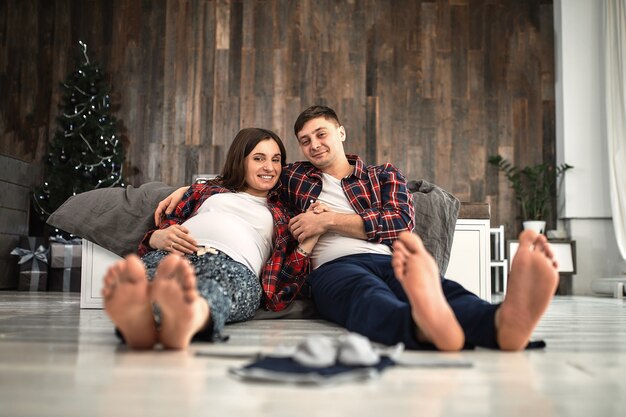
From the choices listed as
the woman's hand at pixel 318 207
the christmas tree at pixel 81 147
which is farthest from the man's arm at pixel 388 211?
the christmas tree at pixel 81 147

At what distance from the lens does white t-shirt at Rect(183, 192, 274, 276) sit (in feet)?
6.57

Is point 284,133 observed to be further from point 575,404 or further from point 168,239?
point 575,404

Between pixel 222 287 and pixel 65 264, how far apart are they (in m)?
3.97

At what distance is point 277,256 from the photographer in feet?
7.05

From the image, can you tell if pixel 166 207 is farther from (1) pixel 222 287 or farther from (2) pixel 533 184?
(2) pixel 533 184

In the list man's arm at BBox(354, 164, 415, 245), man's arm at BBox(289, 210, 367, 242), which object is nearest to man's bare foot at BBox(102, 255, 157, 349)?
man's arm at BBox(289, 210, 367, 242)

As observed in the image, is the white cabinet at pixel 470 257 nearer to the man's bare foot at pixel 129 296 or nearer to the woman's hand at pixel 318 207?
the woman's hand at pixel 318 207

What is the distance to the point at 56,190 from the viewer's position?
211 inches

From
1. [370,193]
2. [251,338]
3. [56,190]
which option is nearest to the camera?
[251,338]

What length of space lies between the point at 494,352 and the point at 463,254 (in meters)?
1.55

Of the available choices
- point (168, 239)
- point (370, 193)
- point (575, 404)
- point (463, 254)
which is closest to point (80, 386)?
point (575, 404)

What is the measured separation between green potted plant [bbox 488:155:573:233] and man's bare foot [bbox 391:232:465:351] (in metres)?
4.68

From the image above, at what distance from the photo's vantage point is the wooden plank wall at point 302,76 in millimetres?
6047

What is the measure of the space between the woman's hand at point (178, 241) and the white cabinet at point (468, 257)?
2.86 ft
